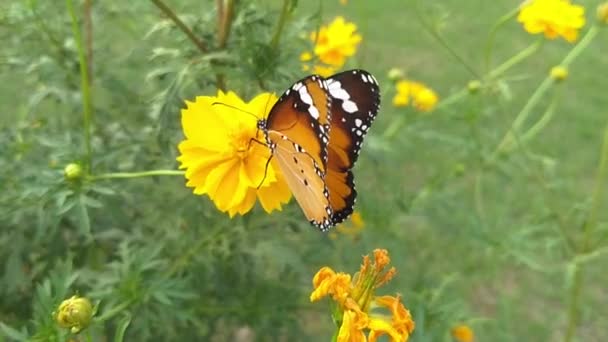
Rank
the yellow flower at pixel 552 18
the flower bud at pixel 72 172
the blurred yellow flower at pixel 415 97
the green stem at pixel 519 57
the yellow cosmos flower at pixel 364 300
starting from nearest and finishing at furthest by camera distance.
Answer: the yellow cosmos flower at pixel 364 300, the flower bud at pixel 72 172, the yellow flower at pixel 552 18, the green stem at pixel 519 57, the blurred yellow flower at pixel 415 97

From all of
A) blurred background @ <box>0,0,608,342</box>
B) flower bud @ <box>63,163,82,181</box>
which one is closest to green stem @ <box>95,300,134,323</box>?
blurred background @ <box>0,0,608,342</box>

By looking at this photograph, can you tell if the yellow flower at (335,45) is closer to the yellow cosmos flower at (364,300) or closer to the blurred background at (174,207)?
the blurred background at (174,207)

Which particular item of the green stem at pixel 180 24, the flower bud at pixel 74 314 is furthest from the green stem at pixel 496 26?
the flower bud at pixel 74 314

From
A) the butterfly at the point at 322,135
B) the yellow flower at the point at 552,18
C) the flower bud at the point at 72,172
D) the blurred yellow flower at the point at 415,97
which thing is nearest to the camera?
the butterfly at the point at 322,135

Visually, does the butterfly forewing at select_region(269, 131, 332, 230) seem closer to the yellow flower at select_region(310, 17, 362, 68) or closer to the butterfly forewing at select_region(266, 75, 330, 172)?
the butterfly forewing at select_region(266, 75, 330, 172)

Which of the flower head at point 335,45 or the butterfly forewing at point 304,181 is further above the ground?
the butterfly forewing at point 304,181

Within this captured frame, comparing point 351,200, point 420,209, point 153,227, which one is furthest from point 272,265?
point 351,200

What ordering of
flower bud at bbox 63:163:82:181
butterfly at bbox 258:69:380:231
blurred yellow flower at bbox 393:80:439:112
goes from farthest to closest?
1. blurred yellow flower at bbox 393:80:439:112
2. flower bud at bbox 63:163:82:181
3. butterfly at bbox 258:69:380:231

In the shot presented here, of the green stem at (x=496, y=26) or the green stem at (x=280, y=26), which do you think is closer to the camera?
the green stem at (x=280, y=26)
